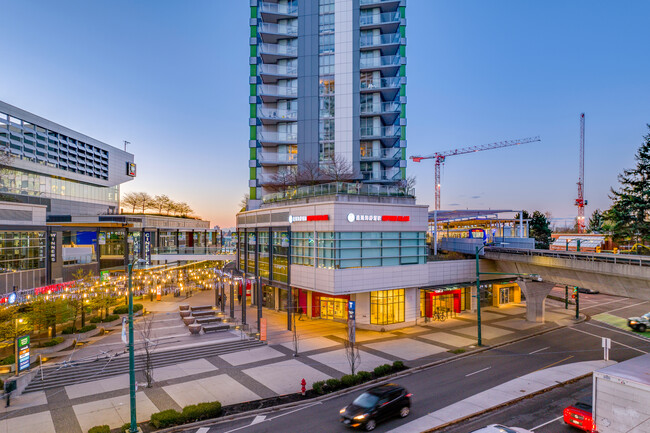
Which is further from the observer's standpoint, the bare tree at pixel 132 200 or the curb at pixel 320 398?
the bare tree at pixel 132 200

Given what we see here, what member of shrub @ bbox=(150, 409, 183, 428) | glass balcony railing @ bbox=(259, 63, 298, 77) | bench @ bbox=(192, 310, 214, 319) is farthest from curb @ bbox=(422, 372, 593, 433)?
glass balcony railing @ bbox=(259, 63, 298, 77)

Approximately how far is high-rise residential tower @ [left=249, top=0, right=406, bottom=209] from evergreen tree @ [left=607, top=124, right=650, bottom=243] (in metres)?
27.9

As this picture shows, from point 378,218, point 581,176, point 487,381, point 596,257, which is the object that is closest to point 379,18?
point 378,218

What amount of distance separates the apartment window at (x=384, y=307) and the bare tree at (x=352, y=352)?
502 cm

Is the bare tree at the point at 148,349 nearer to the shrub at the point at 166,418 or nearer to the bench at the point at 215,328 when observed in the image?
the shrub at the point at 166,418

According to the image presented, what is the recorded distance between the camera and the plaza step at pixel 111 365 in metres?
24.0

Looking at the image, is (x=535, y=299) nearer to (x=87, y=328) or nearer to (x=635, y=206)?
(x=635, y=206)

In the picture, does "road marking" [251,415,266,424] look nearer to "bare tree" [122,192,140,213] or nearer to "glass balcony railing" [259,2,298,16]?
"glass balcony railing" [259,2,298,16]

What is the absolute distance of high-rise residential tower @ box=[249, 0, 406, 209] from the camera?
178 ft

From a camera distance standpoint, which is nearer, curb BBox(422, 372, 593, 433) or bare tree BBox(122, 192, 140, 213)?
curb BBox(422, 372, 593, 433)

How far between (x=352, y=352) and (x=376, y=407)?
5.61m

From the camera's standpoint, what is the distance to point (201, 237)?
89875mm

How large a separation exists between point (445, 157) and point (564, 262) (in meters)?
109

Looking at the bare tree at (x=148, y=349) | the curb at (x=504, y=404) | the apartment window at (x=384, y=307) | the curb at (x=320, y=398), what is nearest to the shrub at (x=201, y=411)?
the curb at (x=320, y=398)
